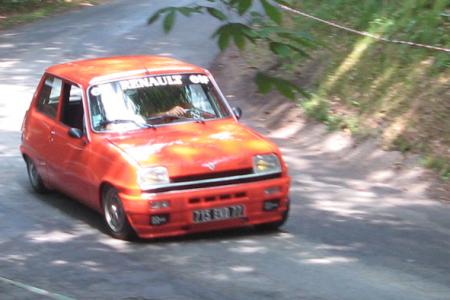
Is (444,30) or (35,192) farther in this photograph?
(444,30)

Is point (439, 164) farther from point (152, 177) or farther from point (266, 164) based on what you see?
point (152, 177)

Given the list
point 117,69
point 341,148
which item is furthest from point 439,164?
point 117,69

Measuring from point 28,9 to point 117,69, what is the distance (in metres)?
22.9

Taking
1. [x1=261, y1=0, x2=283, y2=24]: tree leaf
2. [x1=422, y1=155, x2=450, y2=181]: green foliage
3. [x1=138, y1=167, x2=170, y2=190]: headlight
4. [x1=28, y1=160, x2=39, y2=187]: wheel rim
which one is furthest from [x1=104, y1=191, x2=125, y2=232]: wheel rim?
[x1=422, y1=155, x2=450, y2=181]: green foliage

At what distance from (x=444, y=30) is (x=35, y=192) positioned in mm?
7008

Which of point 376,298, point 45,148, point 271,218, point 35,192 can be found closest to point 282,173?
point 271,218

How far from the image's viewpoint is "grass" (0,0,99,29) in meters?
28.7

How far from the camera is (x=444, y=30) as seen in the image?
13711 mm

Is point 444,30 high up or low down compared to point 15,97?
up

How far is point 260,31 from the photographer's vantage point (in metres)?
4.41

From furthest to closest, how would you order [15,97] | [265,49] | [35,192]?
[15,97], [35,192], [265,49]

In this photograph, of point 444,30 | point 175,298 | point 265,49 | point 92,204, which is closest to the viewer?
point 265,49

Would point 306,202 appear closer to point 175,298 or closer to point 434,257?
point 434,257

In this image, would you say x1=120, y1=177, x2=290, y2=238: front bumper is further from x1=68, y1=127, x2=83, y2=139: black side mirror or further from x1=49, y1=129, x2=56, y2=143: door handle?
x1=49, y1=129, x2=56, y2=143: door handle
